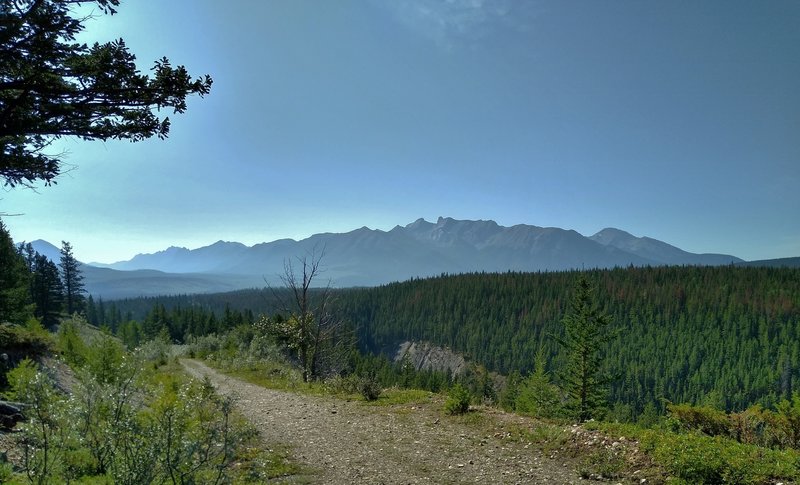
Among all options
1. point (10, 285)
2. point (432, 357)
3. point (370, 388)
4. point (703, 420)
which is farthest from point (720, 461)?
point (432, 357)

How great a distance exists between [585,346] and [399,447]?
21.1 meters

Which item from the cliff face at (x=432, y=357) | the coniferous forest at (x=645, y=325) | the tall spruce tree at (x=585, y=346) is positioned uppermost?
the tall spruce tree at (x=585, y=346)

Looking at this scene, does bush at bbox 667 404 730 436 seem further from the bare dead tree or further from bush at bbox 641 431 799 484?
the bare dead tree

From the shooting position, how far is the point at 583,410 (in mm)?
27766

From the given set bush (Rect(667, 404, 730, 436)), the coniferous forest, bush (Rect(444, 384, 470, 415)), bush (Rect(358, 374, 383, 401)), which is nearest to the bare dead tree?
bush (Rect(358, 374, 383, 401))

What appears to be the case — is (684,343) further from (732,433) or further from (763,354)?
(732,433)

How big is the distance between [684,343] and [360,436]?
15992cm

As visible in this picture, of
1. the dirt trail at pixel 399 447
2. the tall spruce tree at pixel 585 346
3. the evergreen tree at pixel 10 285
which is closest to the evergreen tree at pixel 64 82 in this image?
the dirt trail at pixel 399 447

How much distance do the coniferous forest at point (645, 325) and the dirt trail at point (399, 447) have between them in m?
78.1

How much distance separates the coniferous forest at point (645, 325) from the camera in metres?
114

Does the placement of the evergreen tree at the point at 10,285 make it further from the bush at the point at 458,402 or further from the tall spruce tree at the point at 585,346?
the tall spruce tree at the point at 585,346

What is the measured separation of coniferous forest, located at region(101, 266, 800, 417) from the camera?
374 feet

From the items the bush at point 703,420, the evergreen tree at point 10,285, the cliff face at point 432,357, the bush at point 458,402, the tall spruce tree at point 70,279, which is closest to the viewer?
the bush at point 703,420

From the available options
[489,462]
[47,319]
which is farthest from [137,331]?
[489,462]
